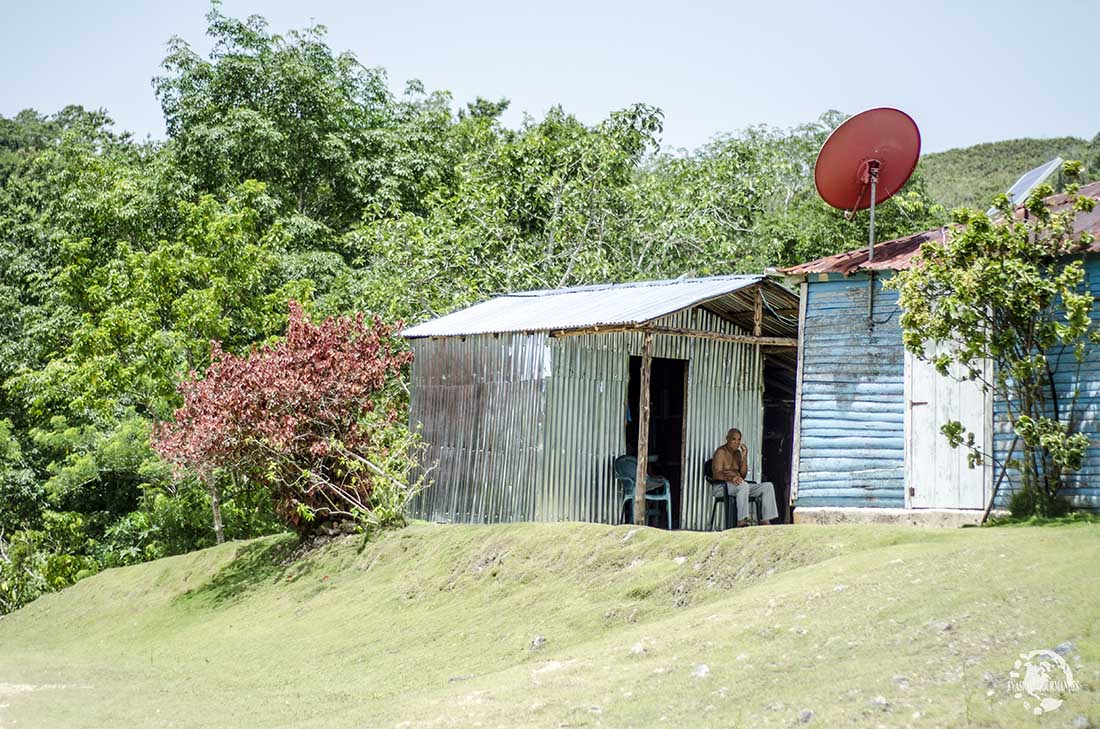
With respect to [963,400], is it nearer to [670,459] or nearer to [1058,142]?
[670,459]

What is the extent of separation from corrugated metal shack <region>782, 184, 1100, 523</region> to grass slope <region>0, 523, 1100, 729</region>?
207 centimetres

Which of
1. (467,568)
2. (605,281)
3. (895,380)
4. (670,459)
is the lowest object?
(467,568)

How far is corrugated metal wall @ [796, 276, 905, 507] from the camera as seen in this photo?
47.1ft

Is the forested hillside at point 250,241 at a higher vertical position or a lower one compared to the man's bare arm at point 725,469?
higher

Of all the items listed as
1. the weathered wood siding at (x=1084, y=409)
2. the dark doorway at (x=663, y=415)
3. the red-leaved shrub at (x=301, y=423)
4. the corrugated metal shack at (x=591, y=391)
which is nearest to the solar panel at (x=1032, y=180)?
the weathered wood siding at (x=1084, y=409)

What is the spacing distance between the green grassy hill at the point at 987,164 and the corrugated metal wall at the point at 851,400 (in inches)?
1689

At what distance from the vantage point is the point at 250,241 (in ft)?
85.4

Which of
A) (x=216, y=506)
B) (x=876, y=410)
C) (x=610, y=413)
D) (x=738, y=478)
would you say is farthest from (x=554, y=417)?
(x=216, y=506)

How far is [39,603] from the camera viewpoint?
22000 mm

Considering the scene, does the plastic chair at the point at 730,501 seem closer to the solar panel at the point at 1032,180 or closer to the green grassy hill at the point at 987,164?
the solar panel at the point at 1032,180

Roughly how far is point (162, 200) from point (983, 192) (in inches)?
1593

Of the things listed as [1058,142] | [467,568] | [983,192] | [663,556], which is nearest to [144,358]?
[467,568]

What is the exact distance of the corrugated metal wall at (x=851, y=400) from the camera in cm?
1436

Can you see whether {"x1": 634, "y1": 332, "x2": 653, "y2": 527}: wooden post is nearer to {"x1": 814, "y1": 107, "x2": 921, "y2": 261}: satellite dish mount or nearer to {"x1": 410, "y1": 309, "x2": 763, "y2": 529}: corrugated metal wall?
{"x1": 410, "y1": 309, "x2": 763, "y2": 529}: corrugated metal wall
